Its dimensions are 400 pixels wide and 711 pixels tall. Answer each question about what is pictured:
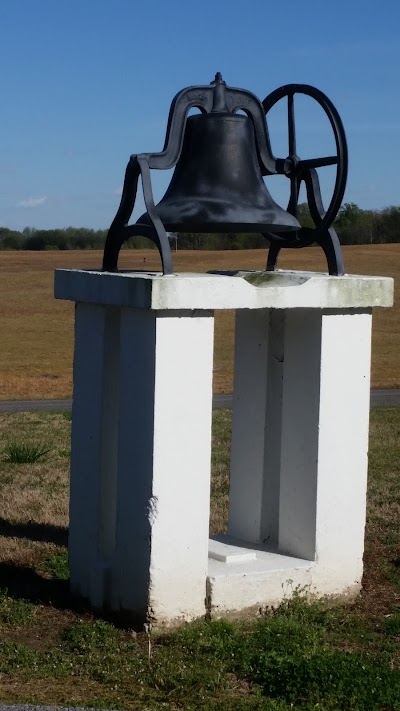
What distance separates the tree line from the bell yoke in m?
63.6

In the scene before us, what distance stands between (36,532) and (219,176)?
10.1 feet

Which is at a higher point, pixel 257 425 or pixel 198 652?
pixel 257 425

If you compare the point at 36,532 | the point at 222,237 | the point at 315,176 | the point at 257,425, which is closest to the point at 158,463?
the point at 257,425

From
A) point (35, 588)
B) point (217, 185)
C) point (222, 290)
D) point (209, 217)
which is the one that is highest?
point (217, 185)

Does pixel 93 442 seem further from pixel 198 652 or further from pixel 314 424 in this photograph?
pixel 198 652

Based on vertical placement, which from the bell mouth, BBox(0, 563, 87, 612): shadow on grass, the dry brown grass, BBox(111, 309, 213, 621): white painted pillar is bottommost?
BBox(0, 563, 87, 612): shadow on grass

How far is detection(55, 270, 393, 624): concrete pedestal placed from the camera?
5.96m

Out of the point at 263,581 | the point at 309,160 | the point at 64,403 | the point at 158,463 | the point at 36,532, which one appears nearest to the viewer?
the point at 158,463

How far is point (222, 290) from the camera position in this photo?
19.5ft

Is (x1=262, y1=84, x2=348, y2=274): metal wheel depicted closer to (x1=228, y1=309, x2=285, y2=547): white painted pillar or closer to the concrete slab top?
the concrete slab top

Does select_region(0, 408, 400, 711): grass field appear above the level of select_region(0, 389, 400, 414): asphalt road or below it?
above

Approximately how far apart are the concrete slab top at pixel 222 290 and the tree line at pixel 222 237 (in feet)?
209

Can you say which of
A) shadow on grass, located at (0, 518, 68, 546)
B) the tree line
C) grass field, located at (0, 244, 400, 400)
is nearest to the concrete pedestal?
shadow on grass, located at (0, 518, 68, 546)

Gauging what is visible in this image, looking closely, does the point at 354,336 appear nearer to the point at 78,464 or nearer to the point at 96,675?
the point at 78,464
